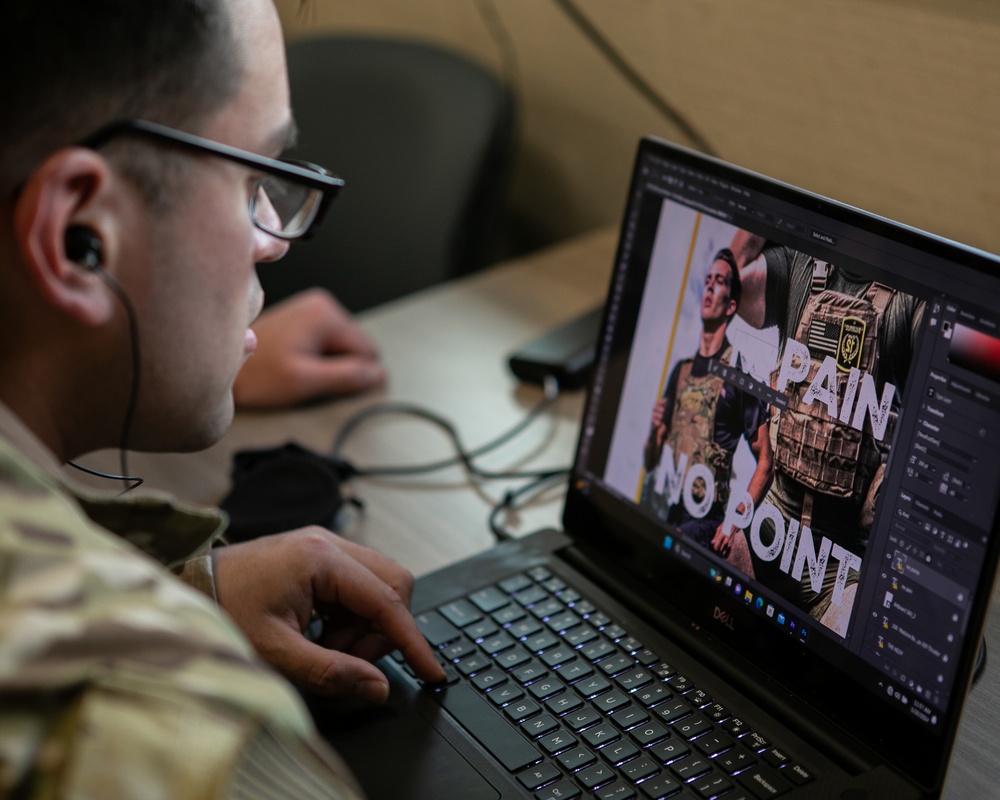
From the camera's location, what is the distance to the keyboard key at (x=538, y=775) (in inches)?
25.8

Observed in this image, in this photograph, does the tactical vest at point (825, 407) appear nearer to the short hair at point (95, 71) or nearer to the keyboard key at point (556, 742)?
the keyboard key at point (556, 742)

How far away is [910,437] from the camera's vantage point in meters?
0.62

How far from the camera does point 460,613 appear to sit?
81cm

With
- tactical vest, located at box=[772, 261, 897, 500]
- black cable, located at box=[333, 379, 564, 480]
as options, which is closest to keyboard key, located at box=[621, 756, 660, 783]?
tactical vest, located at box=[772, 261, 897, 500]

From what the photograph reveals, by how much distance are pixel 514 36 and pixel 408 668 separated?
120 cm

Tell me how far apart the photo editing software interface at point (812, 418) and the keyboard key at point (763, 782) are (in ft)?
0.27

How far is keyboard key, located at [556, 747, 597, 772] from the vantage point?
2.18 ft

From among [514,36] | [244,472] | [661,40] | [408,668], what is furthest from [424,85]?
[408,668]

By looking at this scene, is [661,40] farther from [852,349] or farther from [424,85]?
[852,349]

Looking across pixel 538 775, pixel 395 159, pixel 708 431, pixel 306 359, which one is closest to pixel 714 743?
pixel 538 775

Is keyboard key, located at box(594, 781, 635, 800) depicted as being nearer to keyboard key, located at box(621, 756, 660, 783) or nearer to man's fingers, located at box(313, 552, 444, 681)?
keyboard key, located at box(621, 756, 660, 783)

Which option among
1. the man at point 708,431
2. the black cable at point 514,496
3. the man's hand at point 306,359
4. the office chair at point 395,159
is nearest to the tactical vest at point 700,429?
the man at point 708,431

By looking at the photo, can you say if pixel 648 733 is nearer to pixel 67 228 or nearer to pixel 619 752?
pixel 619 752

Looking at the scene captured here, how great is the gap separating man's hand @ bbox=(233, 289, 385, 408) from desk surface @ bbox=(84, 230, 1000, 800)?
0.07ft
